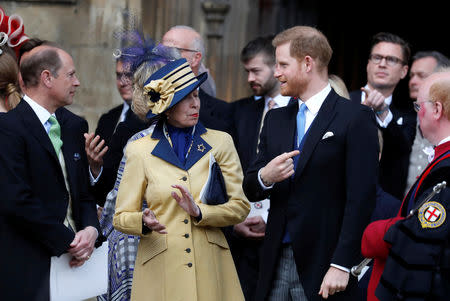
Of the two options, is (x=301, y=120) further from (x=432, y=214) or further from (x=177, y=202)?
(x=432, y=214)

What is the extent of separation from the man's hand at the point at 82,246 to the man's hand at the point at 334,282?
1.28m

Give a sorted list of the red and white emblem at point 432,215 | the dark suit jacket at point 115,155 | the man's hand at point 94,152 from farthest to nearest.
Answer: the dark suit jacket at point 115,155 < the man's hand at point 94,152 < the red and white emblem at point 432,215

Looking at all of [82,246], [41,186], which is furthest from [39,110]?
[82,246]

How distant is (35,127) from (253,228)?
5.59ft

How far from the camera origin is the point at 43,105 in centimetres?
456

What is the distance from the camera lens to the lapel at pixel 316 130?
4.25 m

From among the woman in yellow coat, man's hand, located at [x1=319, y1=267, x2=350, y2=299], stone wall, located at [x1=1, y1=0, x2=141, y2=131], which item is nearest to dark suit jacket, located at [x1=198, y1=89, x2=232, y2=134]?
the woman in yellow coat

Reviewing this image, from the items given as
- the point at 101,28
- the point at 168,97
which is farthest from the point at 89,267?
the point at 101,28

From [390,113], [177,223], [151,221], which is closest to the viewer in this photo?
[151,221]

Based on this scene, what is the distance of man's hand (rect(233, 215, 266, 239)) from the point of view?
17.6 feet

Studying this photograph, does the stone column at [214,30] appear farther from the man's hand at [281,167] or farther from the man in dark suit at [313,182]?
the man's hand at [281,167]

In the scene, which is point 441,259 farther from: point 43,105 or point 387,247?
point 43,105

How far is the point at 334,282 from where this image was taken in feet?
13.4

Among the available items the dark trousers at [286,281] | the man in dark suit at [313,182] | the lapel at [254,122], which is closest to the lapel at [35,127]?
the man in dark suit at [313,182]
